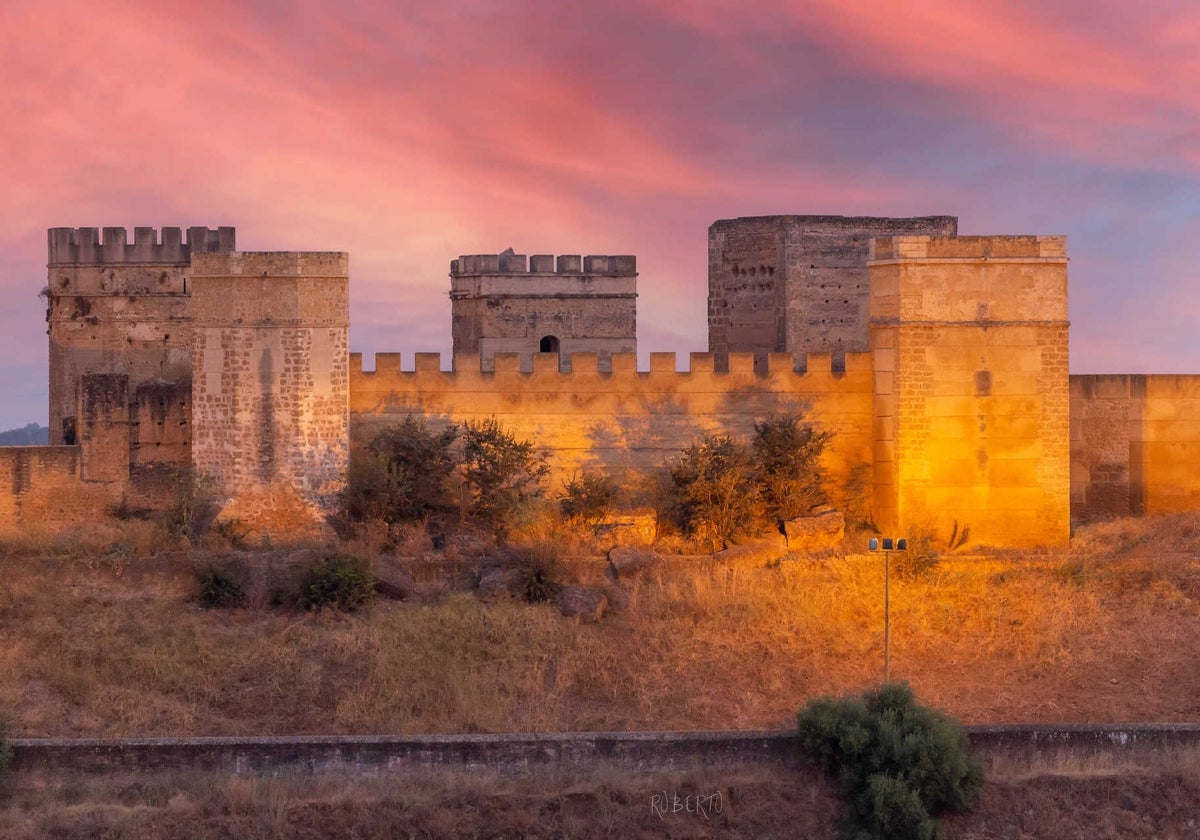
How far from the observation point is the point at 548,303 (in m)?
30.7

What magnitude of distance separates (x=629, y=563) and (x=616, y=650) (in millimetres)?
2203

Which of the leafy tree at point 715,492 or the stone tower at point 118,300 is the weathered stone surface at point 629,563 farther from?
the stone tower at point 118,300

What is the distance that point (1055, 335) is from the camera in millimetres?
20609

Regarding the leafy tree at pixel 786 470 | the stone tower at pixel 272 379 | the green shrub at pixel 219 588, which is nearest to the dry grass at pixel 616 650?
the green shrub at pixel 219 588

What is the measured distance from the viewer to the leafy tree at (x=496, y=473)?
20391 mm

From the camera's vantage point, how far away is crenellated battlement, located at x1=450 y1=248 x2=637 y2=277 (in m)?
30.7

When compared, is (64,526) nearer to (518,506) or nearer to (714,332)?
(518,506)

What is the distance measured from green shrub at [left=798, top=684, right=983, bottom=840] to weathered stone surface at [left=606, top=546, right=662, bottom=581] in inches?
220

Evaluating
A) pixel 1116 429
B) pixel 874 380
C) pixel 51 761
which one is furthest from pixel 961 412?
pixel 51 761

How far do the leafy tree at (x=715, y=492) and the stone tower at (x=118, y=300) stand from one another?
12.2 m

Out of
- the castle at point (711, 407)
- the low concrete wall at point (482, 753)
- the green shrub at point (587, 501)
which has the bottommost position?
the low concrete wall at point (482, 753)

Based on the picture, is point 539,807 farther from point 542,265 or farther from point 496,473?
point 542,265

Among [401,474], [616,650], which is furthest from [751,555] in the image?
[401,474]

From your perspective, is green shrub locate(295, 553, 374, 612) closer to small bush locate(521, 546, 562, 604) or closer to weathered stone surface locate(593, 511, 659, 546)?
small bush locate(521, 546, 562, 604)
